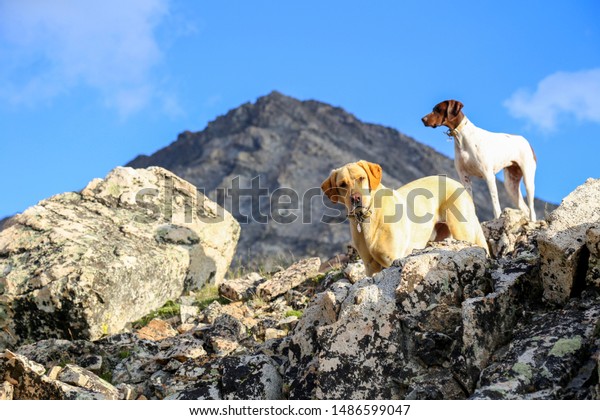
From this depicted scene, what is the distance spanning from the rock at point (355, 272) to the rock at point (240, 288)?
193 centimetres

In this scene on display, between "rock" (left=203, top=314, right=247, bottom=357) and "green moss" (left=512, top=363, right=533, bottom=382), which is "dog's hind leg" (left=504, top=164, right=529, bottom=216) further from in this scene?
"green moss" (left=512, top=363, right=533, bottom=382)

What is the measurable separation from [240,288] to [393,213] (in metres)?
4.10

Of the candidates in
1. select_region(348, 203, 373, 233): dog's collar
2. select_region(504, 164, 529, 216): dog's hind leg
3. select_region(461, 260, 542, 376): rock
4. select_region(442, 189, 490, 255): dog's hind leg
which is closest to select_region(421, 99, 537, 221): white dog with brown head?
select_region(504, 164, 529, 216): dog's hind leg

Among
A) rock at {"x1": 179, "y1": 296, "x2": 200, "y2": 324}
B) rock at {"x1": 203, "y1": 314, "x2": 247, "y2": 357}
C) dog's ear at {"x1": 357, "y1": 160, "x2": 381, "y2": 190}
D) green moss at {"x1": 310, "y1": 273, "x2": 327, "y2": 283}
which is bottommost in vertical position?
rock at {"x1": 203, "y1": 314, "x2": 247, "y2": 357}

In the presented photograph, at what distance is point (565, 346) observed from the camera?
650 centimetres

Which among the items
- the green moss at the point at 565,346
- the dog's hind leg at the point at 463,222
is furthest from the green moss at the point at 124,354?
the green moss at the point at 565,346

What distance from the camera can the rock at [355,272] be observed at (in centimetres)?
1187

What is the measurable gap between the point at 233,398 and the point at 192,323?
4335 mm

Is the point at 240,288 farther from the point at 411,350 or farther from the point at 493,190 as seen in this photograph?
the point at 411,350

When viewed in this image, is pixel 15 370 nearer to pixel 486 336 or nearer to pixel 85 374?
pixel 85 374

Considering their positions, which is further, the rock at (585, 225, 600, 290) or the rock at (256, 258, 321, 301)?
the rock at (256, 258, 321, 301)

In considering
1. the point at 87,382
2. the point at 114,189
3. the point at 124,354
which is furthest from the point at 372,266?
the point at 114,189

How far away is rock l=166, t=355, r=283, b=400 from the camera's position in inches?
305

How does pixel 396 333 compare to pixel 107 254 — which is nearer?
pixel 396 333
